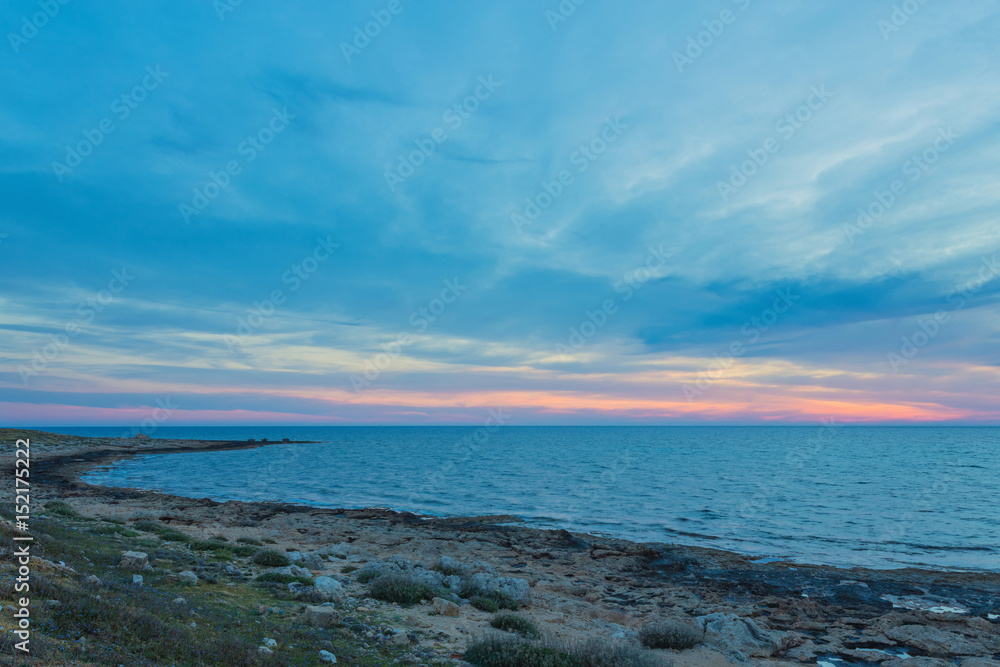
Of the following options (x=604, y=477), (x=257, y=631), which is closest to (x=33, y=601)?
(x=257, y=631)

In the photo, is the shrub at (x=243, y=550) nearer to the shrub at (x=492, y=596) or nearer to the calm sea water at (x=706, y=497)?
the shrub at (x=492, y=596)

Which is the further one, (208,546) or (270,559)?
(208,546)

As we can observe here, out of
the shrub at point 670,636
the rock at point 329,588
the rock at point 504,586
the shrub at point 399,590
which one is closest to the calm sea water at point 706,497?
the shrub at point 670,636

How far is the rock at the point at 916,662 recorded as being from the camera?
12.5 meters

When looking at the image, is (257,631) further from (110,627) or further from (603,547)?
(603,547)

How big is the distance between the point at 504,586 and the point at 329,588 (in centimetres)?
505

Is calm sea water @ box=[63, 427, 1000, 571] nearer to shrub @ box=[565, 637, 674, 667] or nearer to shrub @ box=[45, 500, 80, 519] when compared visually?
shrub @ box=[565, 637, 674, 667]

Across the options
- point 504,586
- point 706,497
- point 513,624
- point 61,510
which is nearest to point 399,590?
point 513,624

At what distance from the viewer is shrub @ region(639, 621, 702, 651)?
503 inches

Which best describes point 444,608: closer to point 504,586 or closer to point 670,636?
point 504,586

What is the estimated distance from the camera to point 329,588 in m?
13.9

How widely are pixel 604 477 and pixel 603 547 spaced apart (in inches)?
1440

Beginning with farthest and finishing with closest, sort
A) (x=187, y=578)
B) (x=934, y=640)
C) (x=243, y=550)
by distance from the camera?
(x=243, y=550), (x=934, y=640), (x=187, y=578)

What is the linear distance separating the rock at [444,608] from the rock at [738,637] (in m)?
6.18
